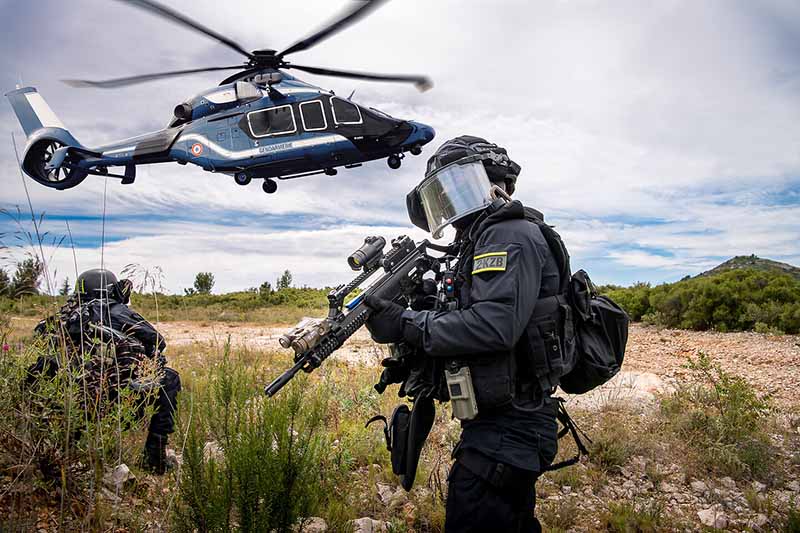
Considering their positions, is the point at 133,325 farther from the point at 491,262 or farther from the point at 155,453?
the point at 491,262

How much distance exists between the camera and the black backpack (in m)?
2.71

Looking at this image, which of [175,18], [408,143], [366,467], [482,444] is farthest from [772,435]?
[175,18]

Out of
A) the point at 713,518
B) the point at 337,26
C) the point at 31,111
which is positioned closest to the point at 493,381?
the point at 713,518

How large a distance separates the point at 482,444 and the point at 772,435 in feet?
15.9

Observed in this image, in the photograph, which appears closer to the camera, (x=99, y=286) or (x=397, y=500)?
(x=397, y=500)

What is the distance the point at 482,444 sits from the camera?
7.93ft

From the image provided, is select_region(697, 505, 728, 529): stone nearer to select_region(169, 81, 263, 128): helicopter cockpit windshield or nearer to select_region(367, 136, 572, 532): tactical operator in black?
select_region(367, 136, 572, 532): tactical operator in black

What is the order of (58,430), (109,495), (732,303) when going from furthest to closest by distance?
(732,303) < (109,495) < (58,430)

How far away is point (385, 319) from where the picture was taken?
2658mm

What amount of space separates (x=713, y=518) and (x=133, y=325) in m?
5.16

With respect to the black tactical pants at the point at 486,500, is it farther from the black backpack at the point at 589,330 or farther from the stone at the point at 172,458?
the stone at the point at 172,458

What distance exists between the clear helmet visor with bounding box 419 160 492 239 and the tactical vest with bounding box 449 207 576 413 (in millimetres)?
295

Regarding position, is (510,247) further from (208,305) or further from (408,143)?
(208,305)

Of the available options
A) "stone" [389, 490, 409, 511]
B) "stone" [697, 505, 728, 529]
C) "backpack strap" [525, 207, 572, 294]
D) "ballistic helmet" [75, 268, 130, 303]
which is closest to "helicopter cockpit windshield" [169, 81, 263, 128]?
"ballistic helmet" [75, 268, 130, 303]
